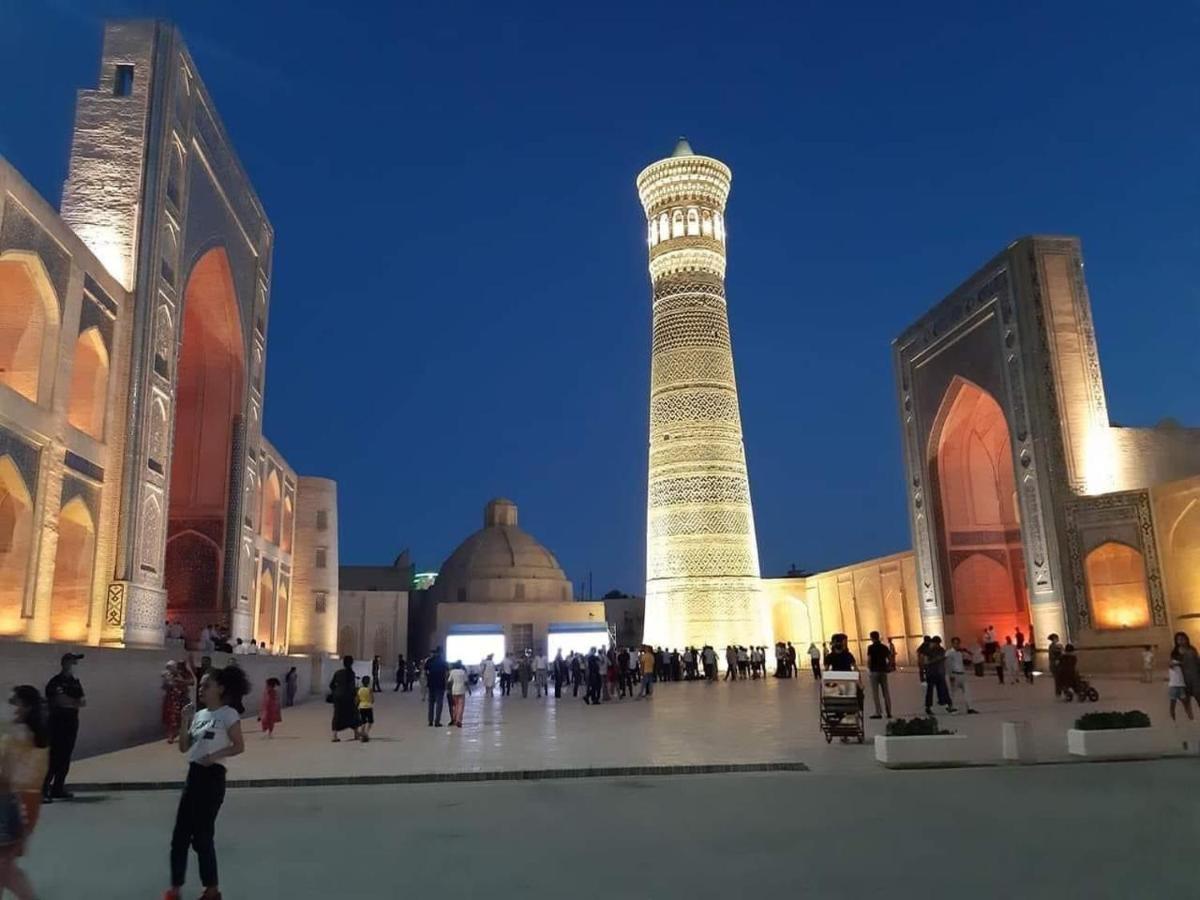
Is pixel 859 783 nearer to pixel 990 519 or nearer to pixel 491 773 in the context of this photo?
pixel 491 773

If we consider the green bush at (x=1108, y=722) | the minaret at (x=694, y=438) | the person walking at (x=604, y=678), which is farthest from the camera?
the minaret at (x=694, y=438)

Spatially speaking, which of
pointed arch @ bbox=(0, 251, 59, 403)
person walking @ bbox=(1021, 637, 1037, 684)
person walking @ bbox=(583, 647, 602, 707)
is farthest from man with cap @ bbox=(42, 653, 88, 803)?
person walking @ bbox=(1021, 637, 1037, 684)

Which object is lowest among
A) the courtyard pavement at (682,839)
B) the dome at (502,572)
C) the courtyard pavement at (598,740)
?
the courtyard pavement at (682,839)

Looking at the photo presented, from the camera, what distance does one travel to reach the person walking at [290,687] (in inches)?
624

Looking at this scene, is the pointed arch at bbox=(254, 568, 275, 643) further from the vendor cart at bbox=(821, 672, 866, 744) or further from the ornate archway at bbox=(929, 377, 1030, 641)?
the ornate archway at bbox=(929, 377, 1030, 641)

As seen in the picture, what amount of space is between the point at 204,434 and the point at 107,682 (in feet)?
29.3

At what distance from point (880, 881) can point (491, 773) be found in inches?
142

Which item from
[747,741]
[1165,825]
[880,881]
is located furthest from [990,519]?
[880,881]

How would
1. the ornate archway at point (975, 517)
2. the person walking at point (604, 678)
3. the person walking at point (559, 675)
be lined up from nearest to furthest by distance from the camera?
the person walking at point (604, 678) < the person walking at point (559, 675) < the ornate archway at point (975, 517)

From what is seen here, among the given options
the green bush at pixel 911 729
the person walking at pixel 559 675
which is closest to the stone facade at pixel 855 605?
the person walking at pixel 559 675

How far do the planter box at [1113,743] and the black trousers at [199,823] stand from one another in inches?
223

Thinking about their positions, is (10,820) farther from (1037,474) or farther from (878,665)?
(1037,474)

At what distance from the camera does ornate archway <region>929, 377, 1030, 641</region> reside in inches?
824

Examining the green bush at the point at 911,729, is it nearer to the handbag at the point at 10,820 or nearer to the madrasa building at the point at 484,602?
the handbag at the point at 10,820
